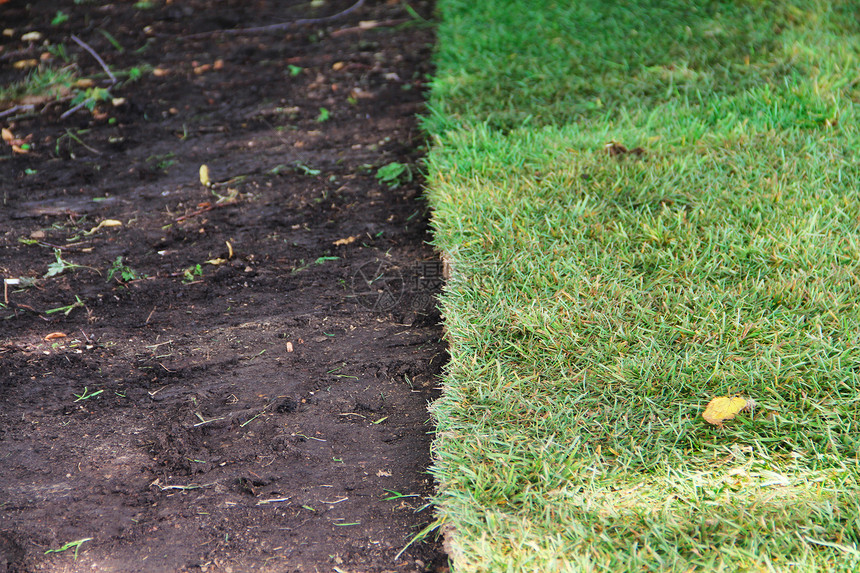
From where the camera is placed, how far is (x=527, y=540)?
1689 millimetres

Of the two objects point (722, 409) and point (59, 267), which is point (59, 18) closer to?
point (59, 267)

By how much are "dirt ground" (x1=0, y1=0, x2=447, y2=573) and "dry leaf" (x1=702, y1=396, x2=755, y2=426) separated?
35.4 inches

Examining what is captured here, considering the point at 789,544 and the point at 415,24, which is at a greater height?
the point at 415,24

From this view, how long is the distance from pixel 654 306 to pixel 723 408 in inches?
20.0

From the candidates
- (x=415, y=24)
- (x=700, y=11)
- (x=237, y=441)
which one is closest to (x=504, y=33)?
(x=415, y=24)

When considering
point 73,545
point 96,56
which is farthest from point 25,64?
point 73,545

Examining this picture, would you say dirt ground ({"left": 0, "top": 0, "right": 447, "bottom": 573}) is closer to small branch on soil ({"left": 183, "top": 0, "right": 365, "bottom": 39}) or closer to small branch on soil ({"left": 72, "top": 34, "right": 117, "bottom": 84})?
small branch on soil ({"left": 72, "top": 34, "right": 117, "bottom": 84})

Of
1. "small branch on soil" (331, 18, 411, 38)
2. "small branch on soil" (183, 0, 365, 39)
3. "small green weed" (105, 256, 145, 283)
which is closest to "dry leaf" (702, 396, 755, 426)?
"small green weed" (105, 256, 145, 283)

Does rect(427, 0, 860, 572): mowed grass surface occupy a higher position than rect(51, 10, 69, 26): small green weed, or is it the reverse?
rect(51, 10, 69, 26): small green weed

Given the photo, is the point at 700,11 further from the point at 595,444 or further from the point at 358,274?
the point at 595,444

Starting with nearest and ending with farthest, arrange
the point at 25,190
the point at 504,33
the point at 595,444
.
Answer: the point at 595,444
the point at 25,190
the point at 504,33

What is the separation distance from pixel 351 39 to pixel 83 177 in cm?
231

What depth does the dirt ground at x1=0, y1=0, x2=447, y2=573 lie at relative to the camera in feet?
6.07

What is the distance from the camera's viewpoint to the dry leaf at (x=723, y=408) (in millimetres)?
1949
